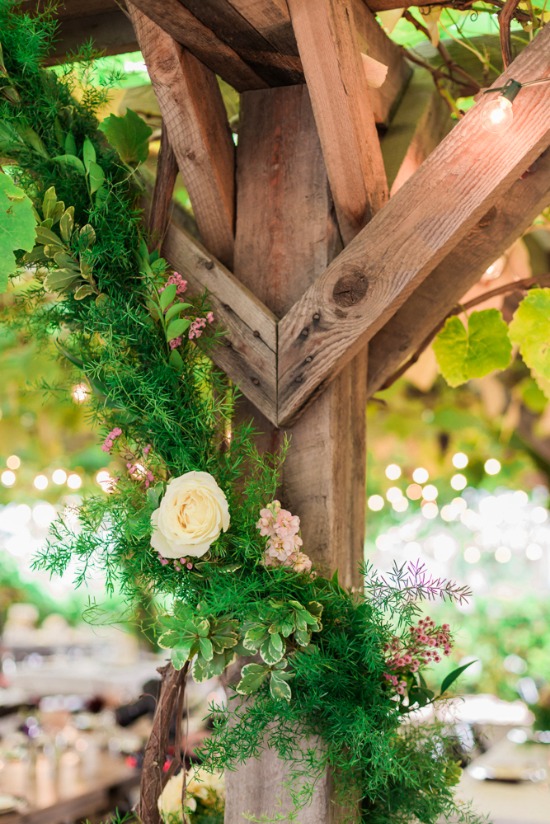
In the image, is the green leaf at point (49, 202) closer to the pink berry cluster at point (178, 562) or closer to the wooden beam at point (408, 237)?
the wooden beam at point (408, 237)

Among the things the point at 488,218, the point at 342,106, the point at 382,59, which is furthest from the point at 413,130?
the point at 342,106

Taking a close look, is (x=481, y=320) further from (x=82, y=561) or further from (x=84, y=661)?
(x=84, y=661)

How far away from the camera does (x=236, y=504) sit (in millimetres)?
1278

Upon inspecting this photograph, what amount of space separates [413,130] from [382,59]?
14cm

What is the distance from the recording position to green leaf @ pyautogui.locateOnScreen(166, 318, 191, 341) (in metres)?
1.26

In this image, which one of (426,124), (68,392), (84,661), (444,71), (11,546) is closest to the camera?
(68,392)

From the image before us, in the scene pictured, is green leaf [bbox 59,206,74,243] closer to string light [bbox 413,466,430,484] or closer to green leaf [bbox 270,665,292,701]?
green leaf [bbox 270,665,292,701]

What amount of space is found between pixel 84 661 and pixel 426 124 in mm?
5909

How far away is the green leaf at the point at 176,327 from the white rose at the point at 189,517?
21 centimetres

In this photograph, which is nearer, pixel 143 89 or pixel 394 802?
pixel 394 802

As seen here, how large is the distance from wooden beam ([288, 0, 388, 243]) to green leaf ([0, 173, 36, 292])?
1.44ft

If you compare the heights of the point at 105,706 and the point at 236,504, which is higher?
the point at 236,504

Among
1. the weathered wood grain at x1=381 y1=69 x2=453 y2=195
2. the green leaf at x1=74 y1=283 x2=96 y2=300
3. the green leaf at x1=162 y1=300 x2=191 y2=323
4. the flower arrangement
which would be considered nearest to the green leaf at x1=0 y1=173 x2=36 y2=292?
the flower arrangement

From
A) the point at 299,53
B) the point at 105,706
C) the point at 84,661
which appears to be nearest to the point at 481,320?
the point at 299,53
